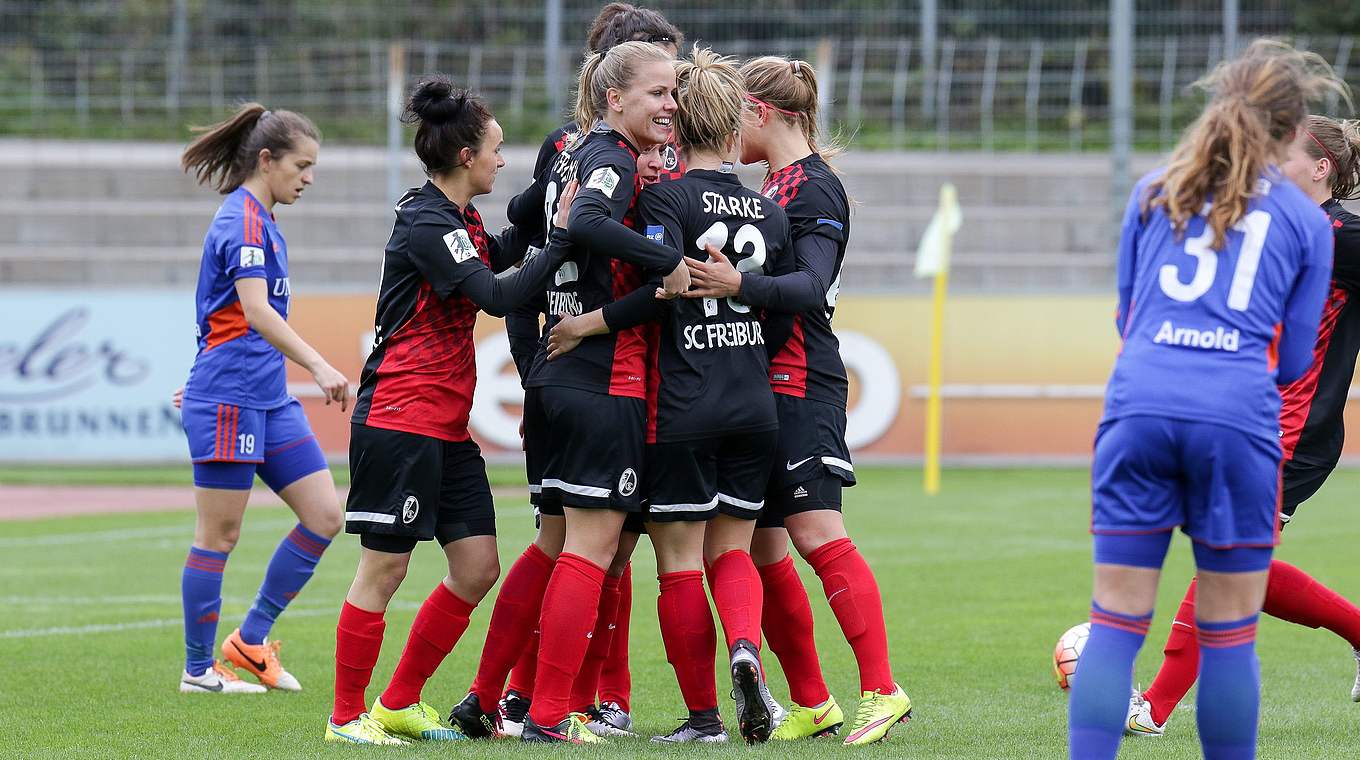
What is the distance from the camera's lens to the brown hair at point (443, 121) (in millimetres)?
4867

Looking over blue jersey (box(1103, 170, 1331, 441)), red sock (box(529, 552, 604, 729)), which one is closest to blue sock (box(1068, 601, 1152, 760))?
blue jersey (box(1103, 170, 1331, 441))

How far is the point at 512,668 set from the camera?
525cm

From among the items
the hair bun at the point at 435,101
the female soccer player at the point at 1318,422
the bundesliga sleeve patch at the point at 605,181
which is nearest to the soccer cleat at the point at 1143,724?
the female soccer player at the point at 1318,422

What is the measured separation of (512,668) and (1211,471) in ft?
8.14

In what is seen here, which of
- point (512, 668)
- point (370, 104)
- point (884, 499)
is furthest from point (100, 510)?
point (370, 104)

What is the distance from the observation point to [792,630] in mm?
5094

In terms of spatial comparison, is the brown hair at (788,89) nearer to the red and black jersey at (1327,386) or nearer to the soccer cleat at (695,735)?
the red and black jersey at (1327,386)

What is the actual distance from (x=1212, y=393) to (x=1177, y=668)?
5.58ft

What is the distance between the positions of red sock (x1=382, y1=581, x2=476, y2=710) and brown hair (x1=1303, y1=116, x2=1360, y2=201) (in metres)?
2.86

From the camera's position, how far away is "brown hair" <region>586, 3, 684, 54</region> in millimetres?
5395

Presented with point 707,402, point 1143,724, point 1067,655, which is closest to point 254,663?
point 707,402

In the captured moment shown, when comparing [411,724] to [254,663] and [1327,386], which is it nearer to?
[254,663]

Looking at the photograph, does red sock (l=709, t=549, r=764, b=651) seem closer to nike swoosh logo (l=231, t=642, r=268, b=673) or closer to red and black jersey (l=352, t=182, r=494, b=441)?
red and black jersey (l=352, t=182, r=494, b=441)

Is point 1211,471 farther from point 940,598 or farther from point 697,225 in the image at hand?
point 940,598
